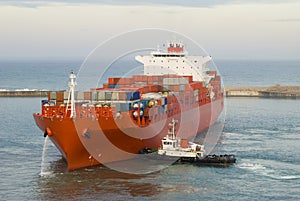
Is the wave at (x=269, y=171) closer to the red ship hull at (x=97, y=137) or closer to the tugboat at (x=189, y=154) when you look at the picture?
the tugboat at (x=189, y=154)

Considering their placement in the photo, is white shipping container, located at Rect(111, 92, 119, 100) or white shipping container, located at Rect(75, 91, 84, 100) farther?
white shipping container, located at Rect(75, 91, 84, 100)

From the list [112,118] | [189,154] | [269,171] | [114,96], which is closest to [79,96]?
[114,96]

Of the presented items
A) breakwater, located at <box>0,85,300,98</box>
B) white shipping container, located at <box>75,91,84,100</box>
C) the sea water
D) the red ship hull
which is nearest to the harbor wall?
breakwater, located at <box>0,85,300,98</box>

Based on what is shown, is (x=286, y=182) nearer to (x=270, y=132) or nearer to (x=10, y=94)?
(x=270, y=132)

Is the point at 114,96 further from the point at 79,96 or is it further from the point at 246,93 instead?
the point at 246,93

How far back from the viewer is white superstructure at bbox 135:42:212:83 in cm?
5838

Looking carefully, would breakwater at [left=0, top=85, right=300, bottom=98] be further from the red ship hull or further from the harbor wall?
the red ship hull

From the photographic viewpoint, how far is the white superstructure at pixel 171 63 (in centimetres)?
5838

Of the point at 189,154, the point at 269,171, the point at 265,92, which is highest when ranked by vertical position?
the point at 265,92

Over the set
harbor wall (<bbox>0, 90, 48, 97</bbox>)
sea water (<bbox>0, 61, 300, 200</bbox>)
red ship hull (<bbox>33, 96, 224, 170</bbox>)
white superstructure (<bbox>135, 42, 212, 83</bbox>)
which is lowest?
sea water (<bbox>0, 61, 300, 200</bbox>)

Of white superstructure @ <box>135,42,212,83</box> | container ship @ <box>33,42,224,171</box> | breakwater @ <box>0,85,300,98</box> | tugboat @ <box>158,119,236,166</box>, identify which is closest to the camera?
container ship @ <box>33,42,224,171</box>

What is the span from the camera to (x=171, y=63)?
5897 centimetres

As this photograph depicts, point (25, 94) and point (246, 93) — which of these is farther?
point (246, 93)

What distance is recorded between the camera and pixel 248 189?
3039 centimetres
